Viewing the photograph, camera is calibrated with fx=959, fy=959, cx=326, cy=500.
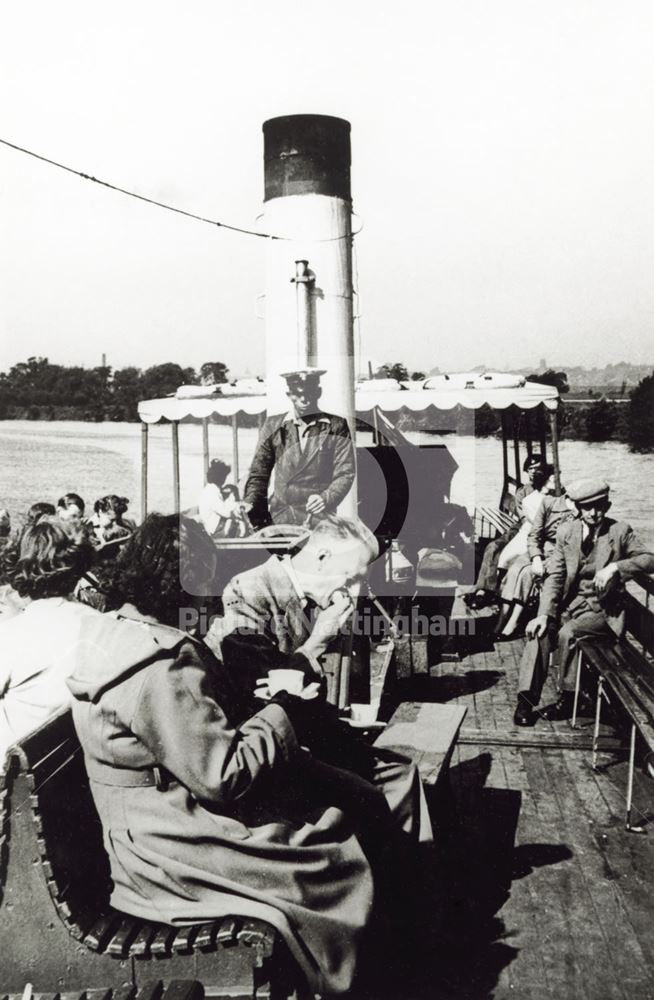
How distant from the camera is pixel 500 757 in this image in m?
5.35

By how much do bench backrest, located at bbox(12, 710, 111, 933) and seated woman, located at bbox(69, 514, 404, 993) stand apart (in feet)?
0.29

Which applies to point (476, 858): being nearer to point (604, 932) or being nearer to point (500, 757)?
point (604, 932)

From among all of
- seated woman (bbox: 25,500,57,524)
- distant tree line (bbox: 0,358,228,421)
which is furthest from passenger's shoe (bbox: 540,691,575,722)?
distant tree line (bbox: 0,358,228,421)

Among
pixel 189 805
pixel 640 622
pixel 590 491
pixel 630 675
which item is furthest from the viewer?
pixel 590 491

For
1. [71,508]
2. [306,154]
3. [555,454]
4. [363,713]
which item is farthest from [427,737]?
[306,154]

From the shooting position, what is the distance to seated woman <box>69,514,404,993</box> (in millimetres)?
2576

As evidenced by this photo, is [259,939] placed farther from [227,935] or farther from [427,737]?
[427,737]

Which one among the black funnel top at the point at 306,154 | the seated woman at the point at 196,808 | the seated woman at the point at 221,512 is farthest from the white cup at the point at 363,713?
the black funnel top at the point at 306,154

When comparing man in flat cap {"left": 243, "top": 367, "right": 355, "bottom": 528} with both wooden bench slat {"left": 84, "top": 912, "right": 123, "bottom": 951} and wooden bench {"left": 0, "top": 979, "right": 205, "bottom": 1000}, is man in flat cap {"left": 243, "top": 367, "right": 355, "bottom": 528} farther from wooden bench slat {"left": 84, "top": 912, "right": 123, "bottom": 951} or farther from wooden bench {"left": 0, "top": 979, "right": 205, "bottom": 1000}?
wooden bench {"left": 0, "top": 979, "right": 205, "bottom": 1000}

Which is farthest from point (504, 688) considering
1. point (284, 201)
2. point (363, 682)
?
point (284, 201)

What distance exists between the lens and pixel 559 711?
6043 millimetres

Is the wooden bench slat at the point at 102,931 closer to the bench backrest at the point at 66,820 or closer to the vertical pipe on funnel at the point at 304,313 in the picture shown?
the bench backrest at the point at 66,820

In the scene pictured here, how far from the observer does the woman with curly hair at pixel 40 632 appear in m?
2.91

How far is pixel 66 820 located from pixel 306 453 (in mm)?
4747
